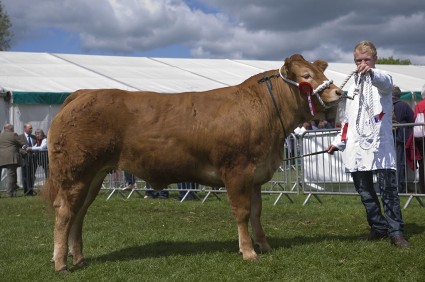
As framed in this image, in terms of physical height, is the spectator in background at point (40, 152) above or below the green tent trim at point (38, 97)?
below

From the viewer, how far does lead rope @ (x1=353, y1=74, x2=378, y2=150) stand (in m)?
6.56

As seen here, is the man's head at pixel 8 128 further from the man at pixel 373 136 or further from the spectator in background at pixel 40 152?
the man at pixel 373 136

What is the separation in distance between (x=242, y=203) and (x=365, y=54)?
6.89ft

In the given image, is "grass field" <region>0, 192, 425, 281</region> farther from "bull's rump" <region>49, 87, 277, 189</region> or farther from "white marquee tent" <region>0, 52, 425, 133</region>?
"white marquee tent" <region>0, 52, 425, 133</region>

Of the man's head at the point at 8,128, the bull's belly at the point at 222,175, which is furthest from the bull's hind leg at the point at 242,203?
the man's head at the point at 8,128

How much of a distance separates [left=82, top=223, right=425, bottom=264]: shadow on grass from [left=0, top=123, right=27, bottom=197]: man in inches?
400

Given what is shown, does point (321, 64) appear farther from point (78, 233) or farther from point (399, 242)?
point (78, 233)

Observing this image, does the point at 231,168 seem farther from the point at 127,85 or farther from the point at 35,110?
the point at 127,85

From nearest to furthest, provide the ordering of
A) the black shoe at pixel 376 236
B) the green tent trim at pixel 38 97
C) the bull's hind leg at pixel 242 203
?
the bull's hind leg at pixel 242 203 → the black shoe at pixel 376 236 → the green tent trim at pixel 38 97

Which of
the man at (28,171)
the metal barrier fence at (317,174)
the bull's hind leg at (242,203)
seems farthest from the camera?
the man at (28,171)

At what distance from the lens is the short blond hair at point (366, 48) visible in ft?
21.4

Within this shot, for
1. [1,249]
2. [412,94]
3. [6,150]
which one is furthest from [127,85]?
[1,249]

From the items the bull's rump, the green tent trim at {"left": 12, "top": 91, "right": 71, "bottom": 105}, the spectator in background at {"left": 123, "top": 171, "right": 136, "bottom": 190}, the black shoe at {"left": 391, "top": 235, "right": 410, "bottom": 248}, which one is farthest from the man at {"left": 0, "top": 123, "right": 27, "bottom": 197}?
the black shoe at {"left": 391, "top": 235, "right": 410, "bottom": 248}

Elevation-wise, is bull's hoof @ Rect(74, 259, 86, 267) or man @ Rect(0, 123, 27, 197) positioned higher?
man @ Rect(0, 123, 27, 197)
